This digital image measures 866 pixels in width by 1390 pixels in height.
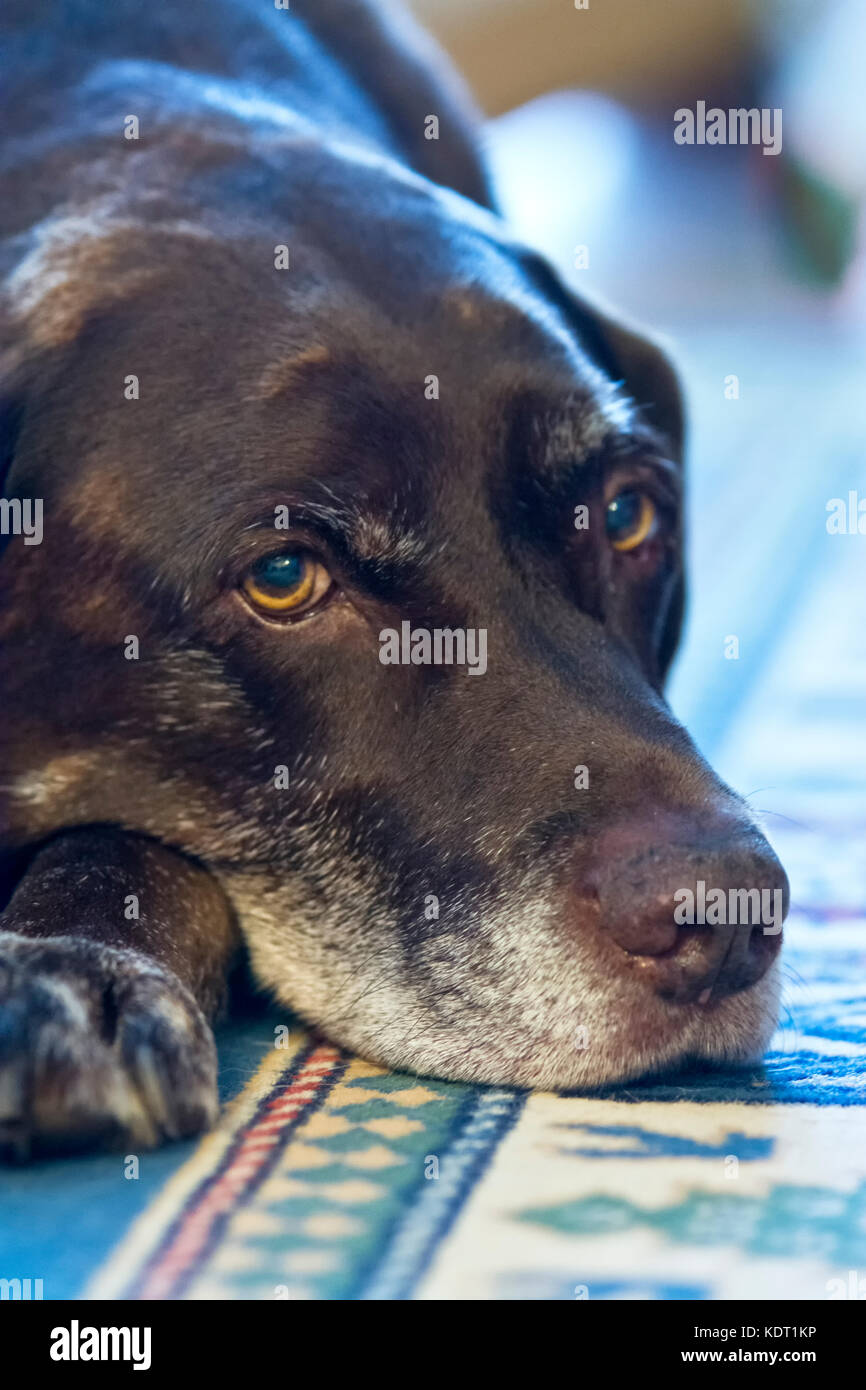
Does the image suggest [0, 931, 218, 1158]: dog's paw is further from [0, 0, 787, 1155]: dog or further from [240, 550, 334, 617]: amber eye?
[240, 550, 334, 617]: amber eye

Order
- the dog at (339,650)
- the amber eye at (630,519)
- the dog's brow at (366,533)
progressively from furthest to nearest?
1. the amber eye at (630,519)
2. the dog's brow at (366,533)
3. the dog at (339,650)

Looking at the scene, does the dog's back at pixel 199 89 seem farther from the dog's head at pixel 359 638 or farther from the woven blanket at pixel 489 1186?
the woven blanket at pixel 489 1186

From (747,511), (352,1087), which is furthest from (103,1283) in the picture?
(747,511)

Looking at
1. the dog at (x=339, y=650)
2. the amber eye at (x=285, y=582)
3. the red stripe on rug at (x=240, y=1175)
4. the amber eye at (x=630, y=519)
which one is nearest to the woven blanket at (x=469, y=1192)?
the red stripe on rug at (x=240, y=1175)

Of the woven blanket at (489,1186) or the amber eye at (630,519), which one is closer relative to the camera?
the woven blanket at (489,1186)

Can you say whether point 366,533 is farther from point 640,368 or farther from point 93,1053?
point 640,368

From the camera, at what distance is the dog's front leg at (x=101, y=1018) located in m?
1.93

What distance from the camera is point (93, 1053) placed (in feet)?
6.45

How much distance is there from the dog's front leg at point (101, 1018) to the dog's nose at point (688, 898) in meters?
0.57

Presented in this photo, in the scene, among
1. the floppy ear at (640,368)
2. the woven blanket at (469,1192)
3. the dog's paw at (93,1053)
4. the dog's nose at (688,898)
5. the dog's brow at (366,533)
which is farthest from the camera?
the floppy ear at (640,368)

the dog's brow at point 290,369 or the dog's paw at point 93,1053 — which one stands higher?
the dog's brow at point 290,369

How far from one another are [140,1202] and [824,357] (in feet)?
26.4

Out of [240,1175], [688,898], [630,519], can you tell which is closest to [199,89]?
[630,519]

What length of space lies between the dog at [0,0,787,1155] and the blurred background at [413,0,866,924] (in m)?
2.78
